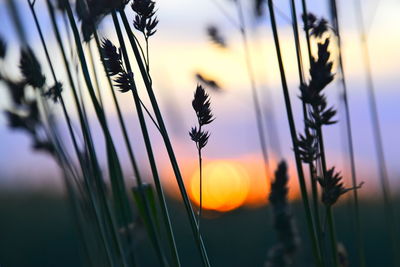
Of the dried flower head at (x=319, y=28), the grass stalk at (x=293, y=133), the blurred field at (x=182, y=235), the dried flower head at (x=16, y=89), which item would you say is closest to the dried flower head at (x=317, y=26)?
the dried flower head at (x=319, y=28)

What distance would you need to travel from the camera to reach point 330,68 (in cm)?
89

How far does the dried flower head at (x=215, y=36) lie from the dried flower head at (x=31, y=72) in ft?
2.59

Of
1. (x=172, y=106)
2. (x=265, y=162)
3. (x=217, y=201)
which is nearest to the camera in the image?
(x=265, y=162)

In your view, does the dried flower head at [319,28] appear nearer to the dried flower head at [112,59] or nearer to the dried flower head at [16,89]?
the dried flower head at [112,59]

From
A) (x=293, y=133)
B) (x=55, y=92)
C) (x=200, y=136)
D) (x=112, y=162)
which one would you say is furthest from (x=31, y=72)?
(x=293, y=133)

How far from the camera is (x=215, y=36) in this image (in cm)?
186

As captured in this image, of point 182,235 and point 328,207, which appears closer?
point 328,207

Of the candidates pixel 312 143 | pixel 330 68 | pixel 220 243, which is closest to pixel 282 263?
pixel 312 143

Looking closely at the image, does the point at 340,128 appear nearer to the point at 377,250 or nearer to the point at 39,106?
the point at 39,106

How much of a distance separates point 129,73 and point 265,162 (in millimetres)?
864

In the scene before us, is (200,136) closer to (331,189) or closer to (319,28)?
(331,189)

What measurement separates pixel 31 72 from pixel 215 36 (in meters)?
0.85

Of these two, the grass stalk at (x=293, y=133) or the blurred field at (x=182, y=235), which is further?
the blurred field at (x=182, y=235)

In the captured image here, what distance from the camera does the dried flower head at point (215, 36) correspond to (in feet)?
6.07
